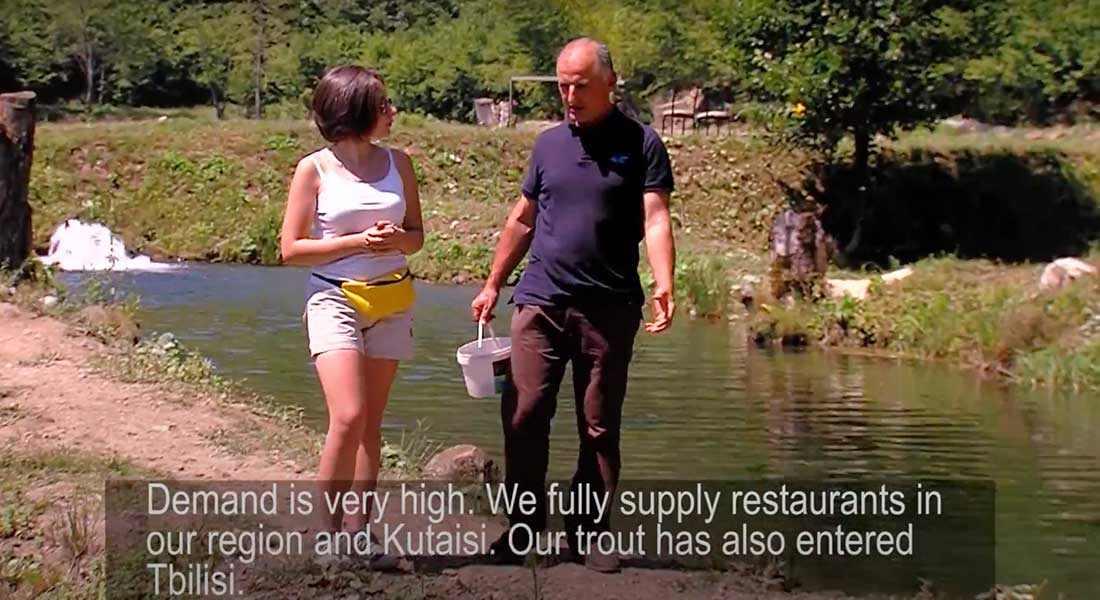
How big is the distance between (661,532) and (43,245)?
16.8 meters

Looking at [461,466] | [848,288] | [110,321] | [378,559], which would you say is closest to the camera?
[378,559]

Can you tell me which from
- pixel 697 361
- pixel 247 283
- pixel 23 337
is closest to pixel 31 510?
pixel 23 337

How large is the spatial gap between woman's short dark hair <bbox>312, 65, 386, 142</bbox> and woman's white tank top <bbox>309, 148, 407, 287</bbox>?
14 cm

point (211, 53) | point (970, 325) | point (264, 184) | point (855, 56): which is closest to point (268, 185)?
point (264, 184)

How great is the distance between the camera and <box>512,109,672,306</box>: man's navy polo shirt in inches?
203

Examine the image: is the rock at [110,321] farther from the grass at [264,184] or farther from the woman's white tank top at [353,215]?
the grass at [264,184]

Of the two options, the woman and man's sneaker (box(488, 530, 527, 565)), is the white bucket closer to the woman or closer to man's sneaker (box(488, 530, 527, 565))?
the woman

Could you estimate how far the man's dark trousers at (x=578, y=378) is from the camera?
17.2 ft

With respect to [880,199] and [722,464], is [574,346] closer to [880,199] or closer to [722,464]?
[722,464]

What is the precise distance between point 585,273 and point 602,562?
95cm

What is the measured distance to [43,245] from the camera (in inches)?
Answer: 858

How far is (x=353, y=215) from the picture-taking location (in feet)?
16.5

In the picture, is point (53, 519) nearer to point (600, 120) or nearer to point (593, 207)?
point (593, 207)

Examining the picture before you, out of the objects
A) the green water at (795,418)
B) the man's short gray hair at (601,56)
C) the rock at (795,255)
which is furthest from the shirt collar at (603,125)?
the rock at (795,255)
